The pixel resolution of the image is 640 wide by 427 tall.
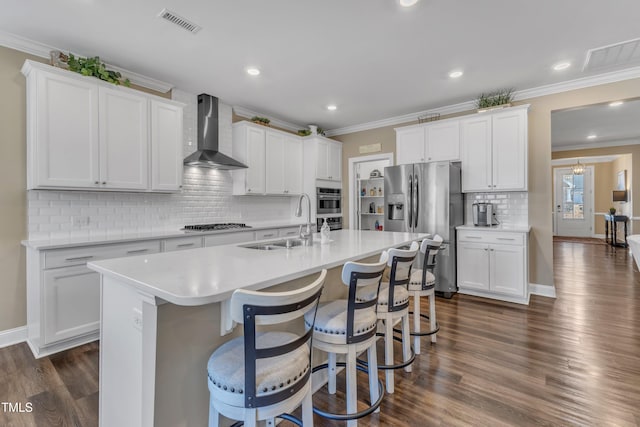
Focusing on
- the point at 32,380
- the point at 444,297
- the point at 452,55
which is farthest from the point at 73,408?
the point at 452,55

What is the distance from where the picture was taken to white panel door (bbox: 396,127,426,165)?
4.73m

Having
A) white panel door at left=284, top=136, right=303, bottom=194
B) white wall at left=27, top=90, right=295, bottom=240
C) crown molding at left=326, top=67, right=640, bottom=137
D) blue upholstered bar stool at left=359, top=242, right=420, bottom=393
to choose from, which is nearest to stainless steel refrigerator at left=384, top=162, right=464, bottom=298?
crown molding at left=326, top=67, right=640, bottom=137

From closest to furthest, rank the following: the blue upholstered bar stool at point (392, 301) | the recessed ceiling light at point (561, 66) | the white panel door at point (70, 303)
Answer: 1. the blue upholstered bar stool at point (392, 301)
2. the white panel door at point (70, 303)
3. the recessed ceiling light at point (561, 66)

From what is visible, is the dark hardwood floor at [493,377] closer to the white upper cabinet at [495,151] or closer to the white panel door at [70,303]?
the white panel door at [70,303]

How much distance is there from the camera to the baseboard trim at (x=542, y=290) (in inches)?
159

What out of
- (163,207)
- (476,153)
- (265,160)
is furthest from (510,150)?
(163,207)

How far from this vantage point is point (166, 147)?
11.7 ft

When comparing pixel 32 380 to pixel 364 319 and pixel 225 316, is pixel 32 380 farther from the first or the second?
pixel 364 319

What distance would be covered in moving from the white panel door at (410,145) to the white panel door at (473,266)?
4.94ft

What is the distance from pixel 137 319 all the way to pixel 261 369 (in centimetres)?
61

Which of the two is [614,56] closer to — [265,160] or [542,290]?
[542,290]

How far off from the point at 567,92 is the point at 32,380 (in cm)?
625

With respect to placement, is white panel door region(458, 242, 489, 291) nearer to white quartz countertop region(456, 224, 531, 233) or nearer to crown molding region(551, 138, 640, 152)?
white quartz countertop region(456, 224, 531, 233)

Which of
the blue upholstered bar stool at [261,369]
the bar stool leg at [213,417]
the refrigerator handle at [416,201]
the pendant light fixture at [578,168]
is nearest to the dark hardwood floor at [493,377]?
the bar stool leg at [213,417]
